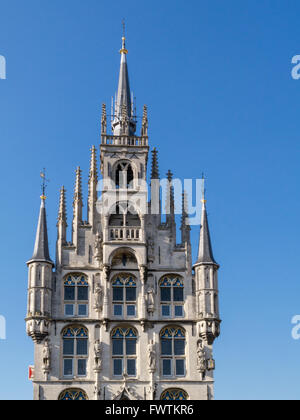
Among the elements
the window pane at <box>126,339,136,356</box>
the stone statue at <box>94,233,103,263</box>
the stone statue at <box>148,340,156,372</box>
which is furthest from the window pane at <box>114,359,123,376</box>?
the stone statue at <box>94,233,103,263</box>

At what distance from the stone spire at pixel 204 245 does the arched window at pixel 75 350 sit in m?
7.84

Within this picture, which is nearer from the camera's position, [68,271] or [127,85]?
[68,271]

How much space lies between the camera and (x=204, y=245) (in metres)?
48.4

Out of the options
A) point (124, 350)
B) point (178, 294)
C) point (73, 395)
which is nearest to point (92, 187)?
point (178, 294)

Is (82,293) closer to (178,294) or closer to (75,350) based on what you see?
(75,350)

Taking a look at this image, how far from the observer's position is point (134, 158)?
50.3 meters

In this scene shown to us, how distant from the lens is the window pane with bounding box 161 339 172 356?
46.5 m

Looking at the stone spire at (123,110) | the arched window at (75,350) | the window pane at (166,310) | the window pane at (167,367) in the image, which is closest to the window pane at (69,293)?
the arched window at (75,350)

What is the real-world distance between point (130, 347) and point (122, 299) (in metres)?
2.78

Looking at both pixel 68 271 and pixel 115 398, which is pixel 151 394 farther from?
pixel 68 271

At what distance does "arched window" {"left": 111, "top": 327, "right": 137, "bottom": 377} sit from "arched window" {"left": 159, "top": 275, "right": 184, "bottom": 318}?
7.43 feet

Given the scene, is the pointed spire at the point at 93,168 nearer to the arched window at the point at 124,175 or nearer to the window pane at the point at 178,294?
the arched window at the point at 124,175

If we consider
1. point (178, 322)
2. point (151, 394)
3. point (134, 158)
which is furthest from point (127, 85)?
point (151, 394)

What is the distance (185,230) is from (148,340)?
693 cm
